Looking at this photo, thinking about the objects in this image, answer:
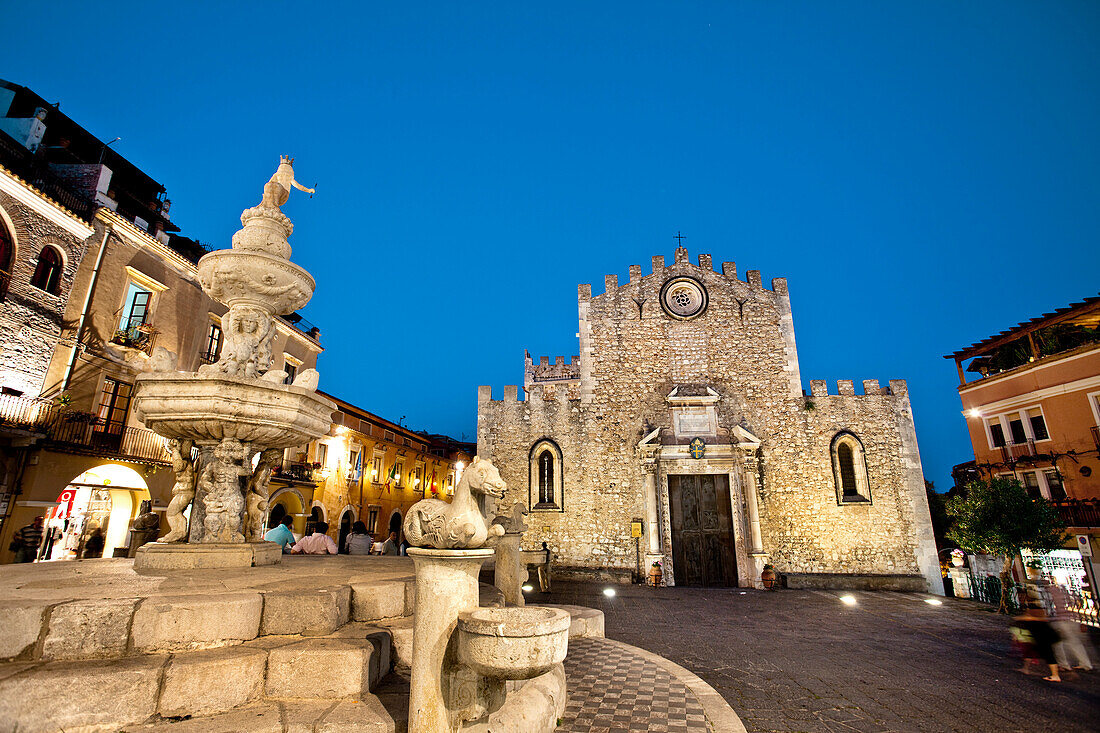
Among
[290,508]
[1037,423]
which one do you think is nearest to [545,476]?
[290,508]

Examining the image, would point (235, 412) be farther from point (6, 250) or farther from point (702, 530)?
point (702, 530)

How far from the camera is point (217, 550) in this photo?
4855mm

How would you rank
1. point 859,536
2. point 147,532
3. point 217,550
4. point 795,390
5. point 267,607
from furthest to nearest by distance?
1. point 795,390
2. point 859,536
3. point 147,532
4. point 217,550
5. point 267,607

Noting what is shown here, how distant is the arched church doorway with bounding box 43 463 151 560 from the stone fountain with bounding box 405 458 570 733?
15974mm

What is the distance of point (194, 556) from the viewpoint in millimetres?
4766

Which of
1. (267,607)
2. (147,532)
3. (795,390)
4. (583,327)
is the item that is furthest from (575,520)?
(267,607)

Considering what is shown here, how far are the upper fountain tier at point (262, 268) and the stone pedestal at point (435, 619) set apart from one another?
167 inches

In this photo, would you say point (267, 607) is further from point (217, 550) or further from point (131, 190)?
point (131, 190)

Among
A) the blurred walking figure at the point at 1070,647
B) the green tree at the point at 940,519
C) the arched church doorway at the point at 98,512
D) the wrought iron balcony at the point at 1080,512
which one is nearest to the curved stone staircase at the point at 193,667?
the blurred walking figure at the point at 1070,647

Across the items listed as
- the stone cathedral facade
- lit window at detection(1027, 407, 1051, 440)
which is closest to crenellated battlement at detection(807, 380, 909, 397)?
the stone cathedral facade

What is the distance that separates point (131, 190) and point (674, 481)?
2205 centimetres

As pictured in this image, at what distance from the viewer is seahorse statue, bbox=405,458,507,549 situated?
2777mm

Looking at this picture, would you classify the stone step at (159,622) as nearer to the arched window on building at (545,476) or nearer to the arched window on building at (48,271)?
the arched window on building at (545,476)

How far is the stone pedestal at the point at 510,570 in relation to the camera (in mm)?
6402
